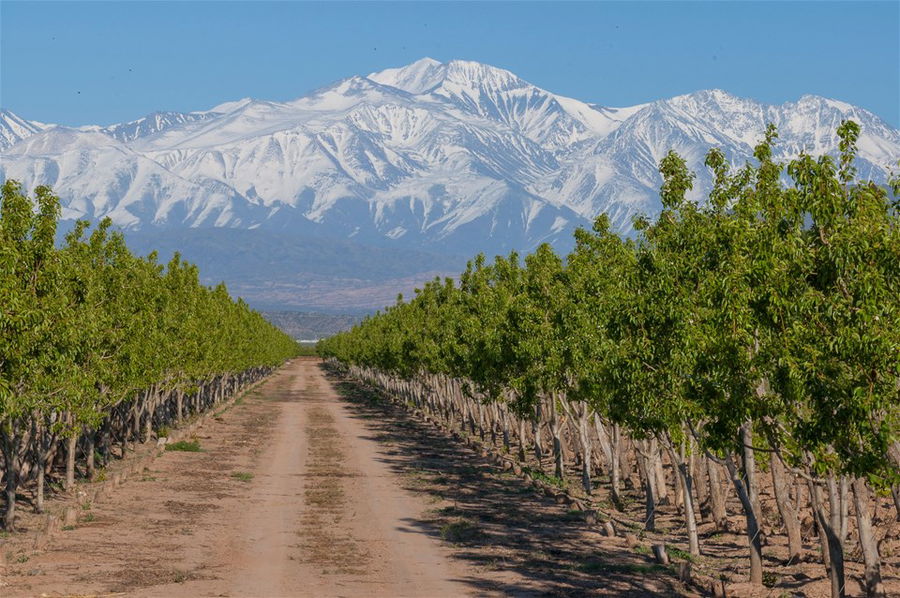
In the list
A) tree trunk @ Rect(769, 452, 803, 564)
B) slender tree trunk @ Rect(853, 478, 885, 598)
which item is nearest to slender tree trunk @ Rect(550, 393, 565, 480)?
tree trunk @ Rect(769, 452, 803, 564)

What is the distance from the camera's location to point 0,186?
3531 cm

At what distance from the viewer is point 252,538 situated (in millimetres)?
34656

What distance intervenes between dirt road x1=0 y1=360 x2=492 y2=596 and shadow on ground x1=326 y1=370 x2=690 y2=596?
0.99 meters

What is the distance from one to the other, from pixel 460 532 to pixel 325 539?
14.4 ft

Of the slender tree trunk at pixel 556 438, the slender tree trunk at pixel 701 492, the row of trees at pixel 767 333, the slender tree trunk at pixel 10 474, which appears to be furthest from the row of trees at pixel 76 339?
the slender tree trunk at pixel 701 492

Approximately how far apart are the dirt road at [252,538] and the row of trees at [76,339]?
337 centimetres

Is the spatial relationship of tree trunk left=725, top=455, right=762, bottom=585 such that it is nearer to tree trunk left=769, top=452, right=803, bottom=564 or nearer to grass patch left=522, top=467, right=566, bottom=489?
tree trunk left=769, top=452, right=803, bottom=564

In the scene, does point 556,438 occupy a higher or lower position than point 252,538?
higher

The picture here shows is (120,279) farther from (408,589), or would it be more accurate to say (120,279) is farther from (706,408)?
(706,408)

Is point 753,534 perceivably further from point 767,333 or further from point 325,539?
point 325,539

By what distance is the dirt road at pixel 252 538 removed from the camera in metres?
27.5

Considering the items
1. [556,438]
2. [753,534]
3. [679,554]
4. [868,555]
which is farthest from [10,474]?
[868,555]

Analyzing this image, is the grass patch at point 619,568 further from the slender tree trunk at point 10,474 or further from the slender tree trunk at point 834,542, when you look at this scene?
the slender tree trunk at point 10,474

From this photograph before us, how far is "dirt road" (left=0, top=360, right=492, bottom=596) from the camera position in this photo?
27531mm
